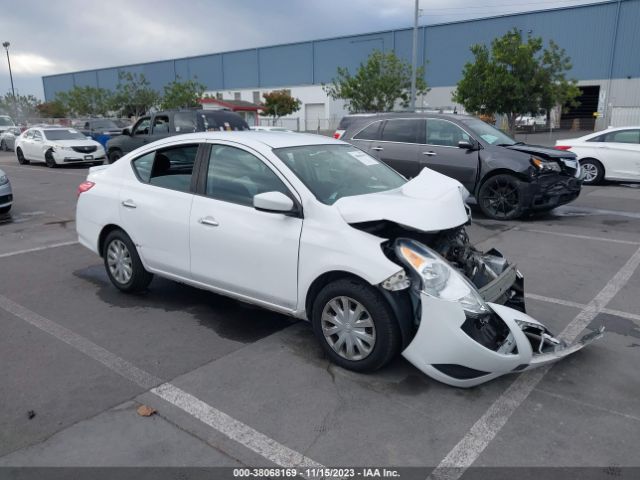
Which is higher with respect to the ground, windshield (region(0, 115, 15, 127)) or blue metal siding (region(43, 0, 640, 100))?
blue metal siding (region(43, 0, 640, 100))

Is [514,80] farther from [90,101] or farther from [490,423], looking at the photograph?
[90,101]

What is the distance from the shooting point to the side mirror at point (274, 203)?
150 inches

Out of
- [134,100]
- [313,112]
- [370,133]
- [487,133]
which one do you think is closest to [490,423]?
[487,133]

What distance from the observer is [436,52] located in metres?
49.4

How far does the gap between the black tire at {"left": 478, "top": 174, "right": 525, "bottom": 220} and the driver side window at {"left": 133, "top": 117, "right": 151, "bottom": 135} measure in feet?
31.0

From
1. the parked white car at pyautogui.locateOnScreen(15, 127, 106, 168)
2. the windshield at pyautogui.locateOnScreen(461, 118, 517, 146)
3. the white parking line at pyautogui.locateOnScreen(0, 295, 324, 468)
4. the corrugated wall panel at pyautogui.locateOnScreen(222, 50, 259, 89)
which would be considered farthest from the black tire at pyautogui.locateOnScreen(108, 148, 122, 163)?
the corrugated wall panel at pyautogui.locateOnScreen(222, 50, 259, 89)

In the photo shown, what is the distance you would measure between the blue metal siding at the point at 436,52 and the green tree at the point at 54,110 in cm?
1469

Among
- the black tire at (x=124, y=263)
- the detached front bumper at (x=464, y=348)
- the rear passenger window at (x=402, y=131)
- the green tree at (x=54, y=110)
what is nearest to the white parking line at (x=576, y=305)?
the detached front bumper at (x=464, y=348)

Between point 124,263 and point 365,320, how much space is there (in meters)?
2.86

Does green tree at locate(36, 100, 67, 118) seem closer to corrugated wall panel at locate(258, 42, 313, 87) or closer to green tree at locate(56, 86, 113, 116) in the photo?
green tree at locate(56, 86, 113, 116)

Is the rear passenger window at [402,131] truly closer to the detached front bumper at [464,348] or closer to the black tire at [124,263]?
the black tire at [124,263]

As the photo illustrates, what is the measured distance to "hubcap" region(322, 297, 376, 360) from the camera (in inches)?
144

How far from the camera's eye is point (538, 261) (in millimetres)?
6824

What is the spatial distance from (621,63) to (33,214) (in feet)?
142
